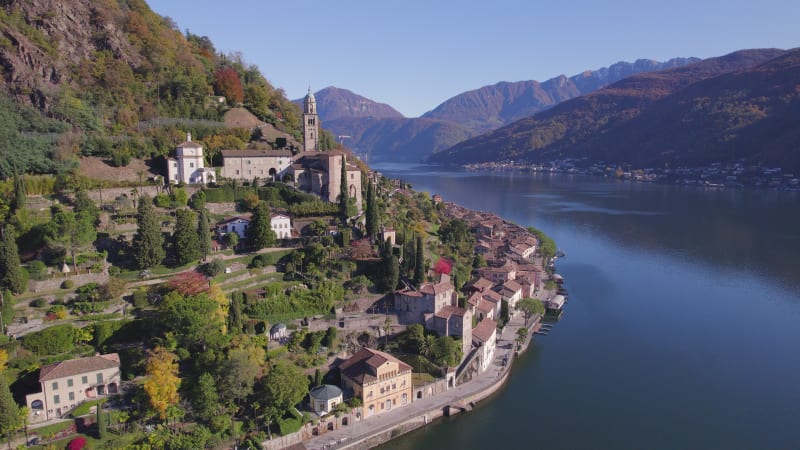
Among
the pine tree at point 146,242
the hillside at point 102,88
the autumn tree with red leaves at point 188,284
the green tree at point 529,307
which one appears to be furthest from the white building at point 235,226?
the green tree at point 529,307

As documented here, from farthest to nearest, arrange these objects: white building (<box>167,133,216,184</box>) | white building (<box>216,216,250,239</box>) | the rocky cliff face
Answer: the rocky cliff face < white building (<box>167,133,216,184</box>) < white building (<box>216,216,250,239</box>)

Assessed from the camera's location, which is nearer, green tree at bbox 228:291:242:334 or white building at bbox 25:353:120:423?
white building at bbox 25:353:120:423

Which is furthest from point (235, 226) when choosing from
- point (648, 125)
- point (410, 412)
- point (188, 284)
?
point (648, 125)

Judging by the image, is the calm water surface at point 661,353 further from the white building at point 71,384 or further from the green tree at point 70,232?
the green tree at point 70,232

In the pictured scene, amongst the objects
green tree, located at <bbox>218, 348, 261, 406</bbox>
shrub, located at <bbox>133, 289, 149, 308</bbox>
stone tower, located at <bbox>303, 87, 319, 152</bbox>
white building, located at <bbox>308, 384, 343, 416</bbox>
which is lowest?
white building, located at <bbox>308, 384, 343, 416</bbox>

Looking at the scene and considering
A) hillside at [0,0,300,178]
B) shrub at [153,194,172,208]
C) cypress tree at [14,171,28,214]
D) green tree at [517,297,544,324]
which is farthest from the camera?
green tree at [517,297,544,324]

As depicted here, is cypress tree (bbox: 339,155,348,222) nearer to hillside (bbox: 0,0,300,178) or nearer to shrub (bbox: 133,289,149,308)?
hillside (bbox: 0,0,300,178)

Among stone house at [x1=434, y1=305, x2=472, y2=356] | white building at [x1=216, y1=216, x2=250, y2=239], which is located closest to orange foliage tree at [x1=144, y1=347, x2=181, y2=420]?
white building at [x1=216, y1=216, x2=250, y2=239]

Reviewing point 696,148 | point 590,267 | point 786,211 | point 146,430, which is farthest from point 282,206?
point 696,148
